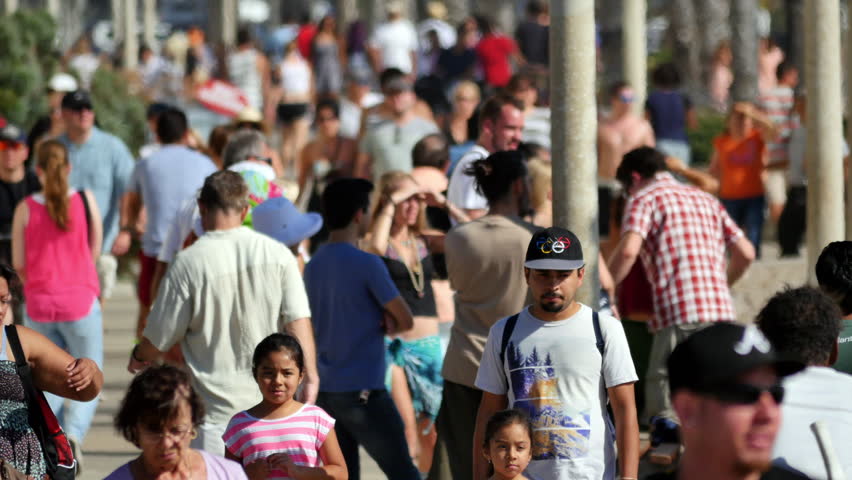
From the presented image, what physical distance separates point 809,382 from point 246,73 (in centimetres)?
2105

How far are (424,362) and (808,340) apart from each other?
4041mm

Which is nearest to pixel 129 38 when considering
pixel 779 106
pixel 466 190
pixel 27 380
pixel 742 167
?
pixel 779 106

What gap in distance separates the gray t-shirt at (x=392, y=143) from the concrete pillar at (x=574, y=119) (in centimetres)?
526

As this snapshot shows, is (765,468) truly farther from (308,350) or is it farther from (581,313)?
(308,350)

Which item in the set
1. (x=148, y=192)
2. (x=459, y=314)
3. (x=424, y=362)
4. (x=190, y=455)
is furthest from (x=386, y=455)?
(x=148, y=192)

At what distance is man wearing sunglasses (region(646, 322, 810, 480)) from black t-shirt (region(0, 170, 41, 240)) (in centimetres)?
827

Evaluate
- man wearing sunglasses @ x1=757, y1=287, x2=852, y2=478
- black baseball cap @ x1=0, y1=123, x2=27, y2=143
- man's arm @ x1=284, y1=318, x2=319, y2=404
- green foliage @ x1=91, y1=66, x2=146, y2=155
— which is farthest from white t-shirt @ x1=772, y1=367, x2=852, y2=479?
green foliage @ x1=91, y1=66, x2=146, y2=155

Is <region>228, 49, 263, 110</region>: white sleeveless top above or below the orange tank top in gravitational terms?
above

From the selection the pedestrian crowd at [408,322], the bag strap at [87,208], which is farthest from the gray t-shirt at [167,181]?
the bag strap at [87,208]

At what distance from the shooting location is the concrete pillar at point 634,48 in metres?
14.5

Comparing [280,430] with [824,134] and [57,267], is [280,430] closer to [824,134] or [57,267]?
[57,267]

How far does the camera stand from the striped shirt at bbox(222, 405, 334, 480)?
601 cm

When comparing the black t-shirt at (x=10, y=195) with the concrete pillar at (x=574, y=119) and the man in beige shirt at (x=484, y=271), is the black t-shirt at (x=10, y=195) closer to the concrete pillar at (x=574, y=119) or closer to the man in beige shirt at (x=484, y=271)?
the man in beige shirt at (x=484, y=271)

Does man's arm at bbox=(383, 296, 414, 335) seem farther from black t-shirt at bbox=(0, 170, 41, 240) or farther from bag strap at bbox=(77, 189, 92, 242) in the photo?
black t-shirt at bbox=(0, 170, 41, 240)
